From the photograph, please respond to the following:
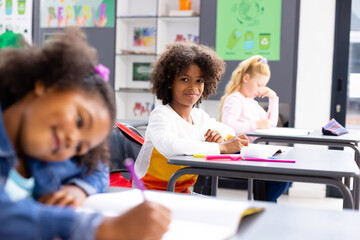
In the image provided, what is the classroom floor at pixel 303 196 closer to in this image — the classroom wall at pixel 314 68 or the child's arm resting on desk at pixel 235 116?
the classroom wall at pixel 314 68

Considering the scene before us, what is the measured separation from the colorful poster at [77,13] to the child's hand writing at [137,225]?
4699 millimetres

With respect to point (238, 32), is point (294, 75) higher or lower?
lower

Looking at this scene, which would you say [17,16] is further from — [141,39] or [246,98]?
[246,98]

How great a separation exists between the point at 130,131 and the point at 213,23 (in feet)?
9.65

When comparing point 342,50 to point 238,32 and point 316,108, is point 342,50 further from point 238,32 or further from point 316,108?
point 238,32

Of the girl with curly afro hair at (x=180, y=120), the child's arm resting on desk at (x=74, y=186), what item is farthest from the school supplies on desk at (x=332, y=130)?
the child's arm resting on desk at (x=74, y=186)

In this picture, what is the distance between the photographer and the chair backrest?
1802mm

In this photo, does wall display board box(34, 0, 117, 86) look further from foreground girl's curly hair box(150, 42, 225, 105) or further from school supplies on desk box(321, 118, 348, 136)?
foreground girl's curly hair box(150, 42, 225, 105)

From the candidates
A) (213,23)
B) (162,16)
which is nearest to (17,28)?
(162,16)

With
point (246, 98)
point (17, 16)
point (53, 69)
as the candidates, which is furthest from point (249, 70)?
point (17, 16)

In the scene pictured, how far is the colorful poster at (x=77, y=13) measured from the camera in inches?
202

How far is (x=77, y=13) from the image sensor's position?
528 centimetres

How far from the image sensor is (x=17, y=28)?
5453mm

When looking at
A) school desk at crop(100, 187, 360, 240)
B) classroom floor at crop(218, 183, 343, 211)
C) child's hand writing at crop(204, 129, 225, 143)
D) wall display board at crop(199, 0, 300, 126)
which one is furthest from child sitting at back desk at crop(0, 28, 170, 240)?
wall display board at crop(199, 0, 300, 126)
